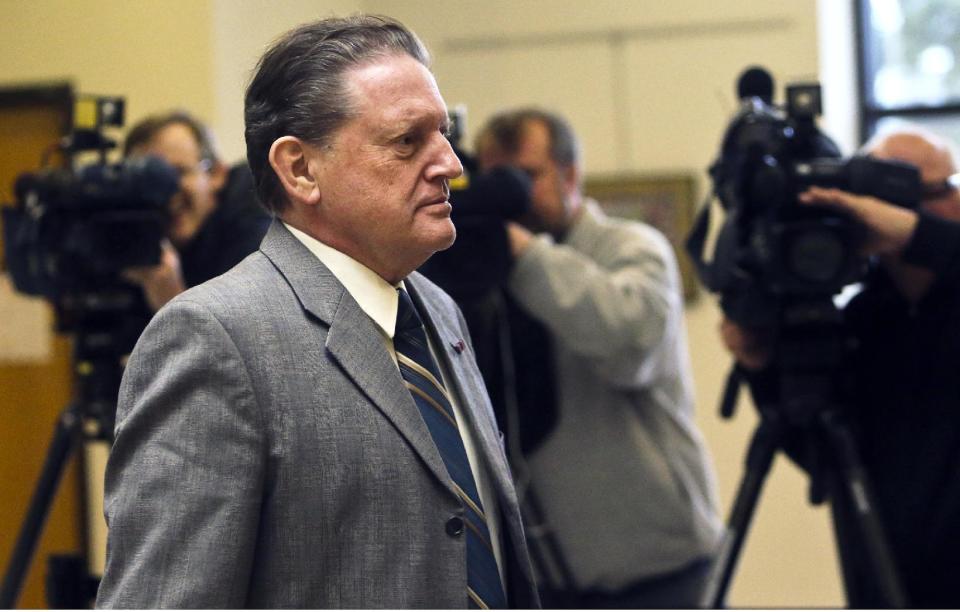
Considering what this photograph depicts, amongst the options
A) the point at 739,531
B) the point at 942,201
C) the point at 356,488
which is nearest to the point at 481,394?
the point at 356,488

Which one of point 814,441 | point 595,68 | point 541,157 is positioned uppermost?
point 595,68

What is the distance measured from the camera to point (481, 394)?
1401mm

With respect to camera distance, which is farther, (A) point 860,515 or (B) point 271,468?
(A) point 860,515

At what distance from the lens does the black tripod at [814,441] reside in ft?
7.27

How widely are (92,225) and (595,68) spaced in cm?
250

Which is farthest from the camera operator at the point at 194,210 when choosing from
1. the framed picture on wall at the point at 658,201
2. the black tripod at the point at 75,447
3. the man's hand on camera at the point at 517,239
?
the framed picture on wall at the point at 658,201

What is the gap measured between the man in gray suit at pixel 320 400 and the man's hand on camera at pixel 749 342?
3.62ft

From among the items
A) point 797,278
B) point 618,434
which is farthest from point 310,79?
point 618,434

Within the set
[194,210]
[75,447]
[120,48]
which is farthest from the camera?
[120,48]

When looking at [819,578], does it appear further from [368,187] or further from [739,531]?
[368,187]

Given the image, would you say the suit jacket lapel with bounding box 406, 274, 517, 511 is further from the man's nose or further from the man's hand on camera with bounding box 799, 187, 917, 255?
the man's hand on camera with bounding box 799, 187, 917, 255

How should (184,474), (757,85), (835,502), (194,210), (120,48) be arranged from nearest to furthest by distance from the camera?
(184,474)
(835,502)
(757,85)
(194,210)
(120,48)

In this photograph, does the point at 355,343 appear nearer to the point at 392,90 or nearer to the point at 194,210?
the point at 392,90

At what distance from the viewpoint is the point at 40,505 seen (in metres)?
2.70
